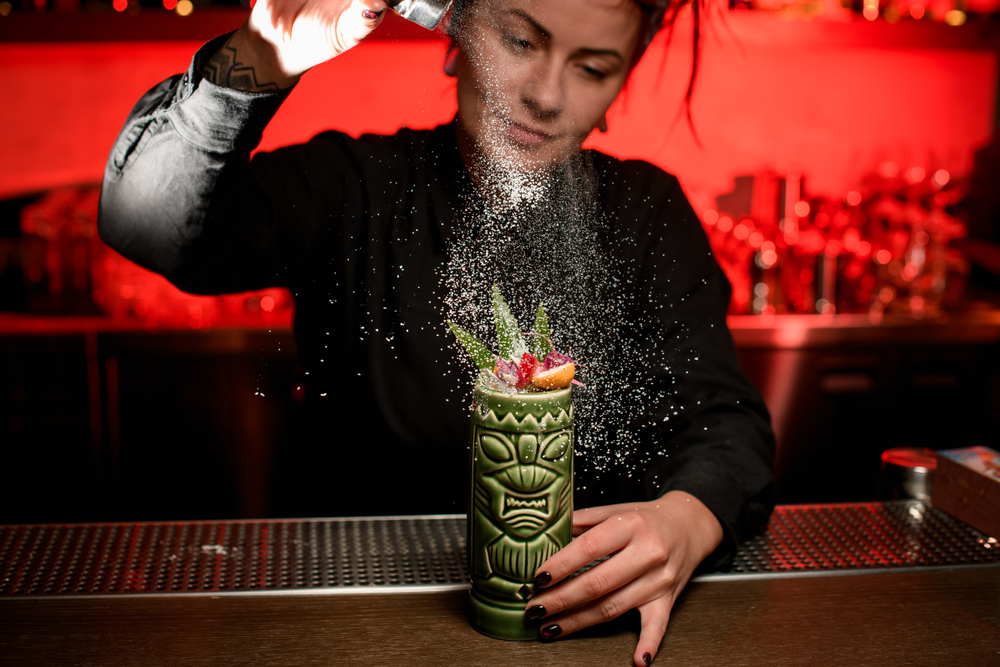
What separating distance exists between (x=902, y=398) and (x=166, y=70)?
105 inches

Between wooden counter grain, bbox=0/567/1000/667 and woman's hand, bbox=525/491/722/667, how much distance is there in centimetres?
3

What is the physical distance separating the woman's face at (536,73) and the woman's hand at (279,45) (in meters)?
0.20

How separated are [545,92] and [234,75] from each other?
15.0 inches

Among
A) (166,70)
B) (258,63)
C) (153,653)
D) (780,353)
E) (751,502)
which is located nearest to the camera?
(153,653)

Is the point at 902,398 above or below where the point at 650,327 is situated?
below

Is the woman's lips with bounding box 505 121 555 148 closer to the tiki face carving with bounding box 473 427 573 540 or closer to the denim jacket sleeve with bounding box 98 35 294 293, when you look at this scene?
the denim jacket sleeve with bounding box 98 35 294 293

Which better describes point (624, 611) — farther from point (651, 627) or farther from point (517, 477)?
point (517, 477)

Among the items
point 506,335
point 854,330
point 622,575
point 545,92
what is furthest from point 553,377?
point 854,330

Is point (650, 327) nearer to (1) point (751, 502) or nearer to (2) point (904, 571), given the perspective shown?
(1) point (751, 502)

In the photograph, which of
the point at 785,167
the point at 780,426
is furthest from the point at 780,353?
the point at 785,167

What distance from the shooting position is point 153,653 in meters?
0.84

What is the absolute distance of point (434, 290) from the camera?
4.15 ft

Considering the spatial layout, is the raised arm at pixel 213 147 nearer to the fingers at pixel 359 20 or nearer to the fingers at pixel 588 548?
the fingers at pixel 359 20

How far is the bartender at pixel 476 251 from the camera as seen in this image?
0.94 metres
